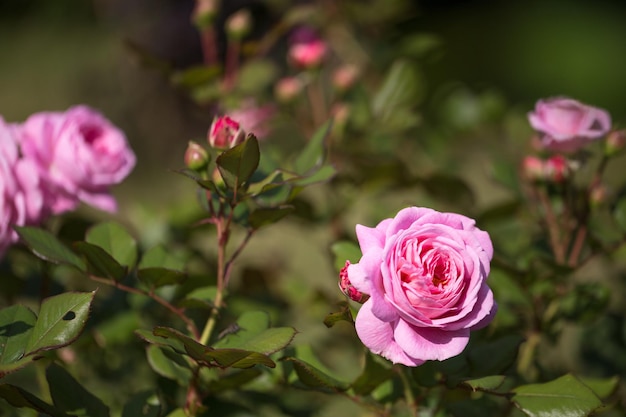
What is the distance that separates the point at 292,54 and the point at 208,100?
138 millimetres

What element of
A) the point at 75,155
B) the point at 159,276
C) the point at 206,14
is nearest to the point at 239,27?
the point at 206,14

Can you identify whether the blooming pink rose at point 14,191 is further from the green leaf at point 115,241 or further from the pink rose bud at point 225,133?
the pink rose bud at point 225,133

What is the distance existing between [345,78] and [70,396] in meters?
0.55

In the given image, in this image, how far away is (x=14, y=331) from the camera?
0.51 metres

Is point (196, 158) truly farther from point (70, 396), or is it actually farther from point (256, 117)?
point (256, 117)

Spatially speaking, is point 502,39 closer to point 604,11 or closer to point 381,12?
point 604,11

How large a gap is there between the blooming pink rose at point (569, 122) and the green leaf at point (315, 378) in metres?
0.28

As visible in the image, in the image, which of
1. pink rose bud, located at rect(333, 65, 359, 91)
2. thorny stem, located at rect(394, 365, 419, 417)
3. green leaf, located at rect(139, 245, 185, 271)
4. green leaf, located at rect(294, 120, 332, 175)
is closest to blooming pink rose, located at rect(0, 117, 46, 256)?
green leaf, located at rect(139, 245, 185, 271)

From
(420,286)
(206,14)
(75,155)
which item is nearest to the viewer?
(420,286)

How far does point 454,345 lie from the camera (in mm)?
467

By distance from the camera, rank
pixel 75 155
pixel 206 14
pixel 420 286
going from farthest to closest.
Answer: pixel 206 14, pixel 75 155, pixel 420 286

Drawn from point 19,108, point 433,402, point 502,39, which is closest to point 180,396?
point 433,402

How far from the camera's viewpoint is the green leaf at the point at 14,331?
49cm

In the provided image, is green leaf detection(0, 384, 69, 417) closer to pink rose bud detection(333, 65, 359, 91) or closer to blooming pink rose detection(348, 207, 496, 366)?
blooming pink rose detection(348, 207, 496, 366)
